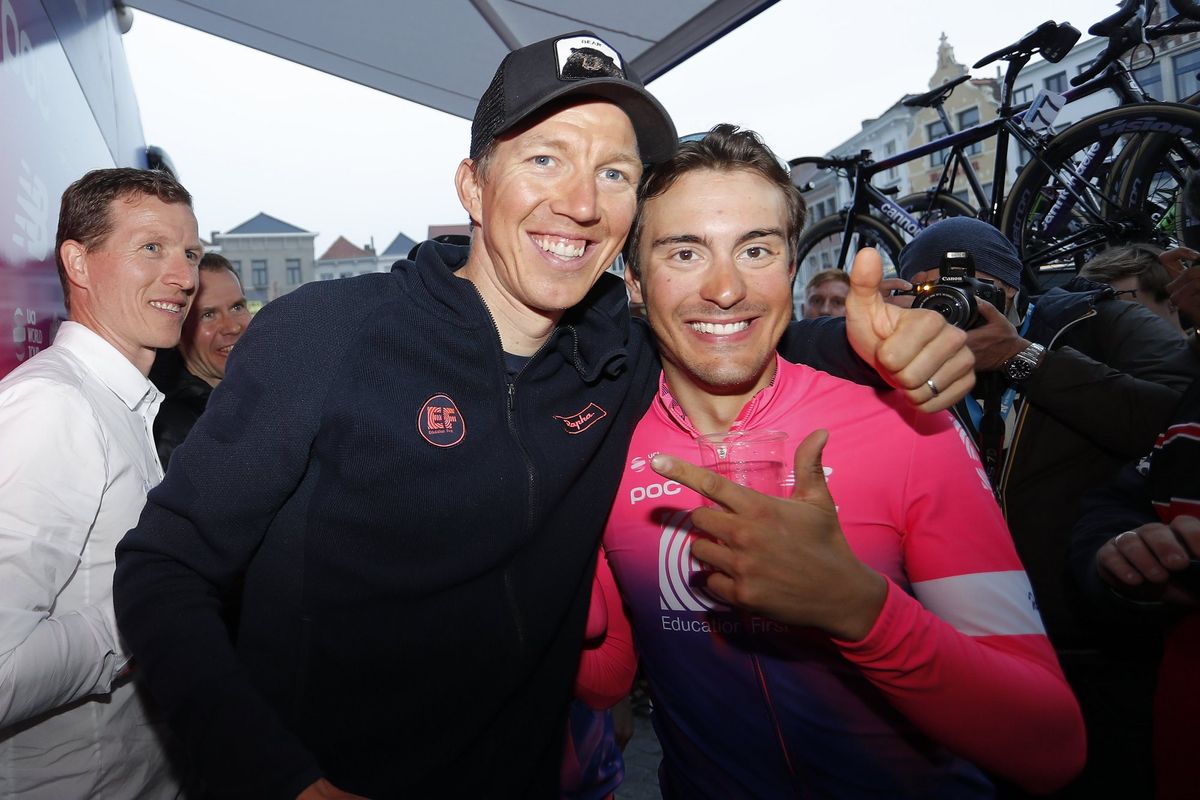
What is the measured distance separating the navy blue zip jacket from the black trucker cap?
42 cm

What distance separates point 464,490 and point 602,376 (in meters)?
0.53

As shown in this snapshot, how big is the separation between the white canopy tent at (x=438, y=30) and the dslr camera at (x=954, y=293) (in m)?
2.76

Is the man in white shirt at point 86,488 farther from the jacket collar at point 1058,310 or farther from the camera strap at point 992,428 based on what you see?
the jacket collar at point 1058,310

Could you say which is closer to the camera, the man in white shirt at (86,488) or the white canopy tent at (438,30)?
the man in white shirt at (86,488)

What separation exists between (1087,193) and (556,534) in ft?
15.9

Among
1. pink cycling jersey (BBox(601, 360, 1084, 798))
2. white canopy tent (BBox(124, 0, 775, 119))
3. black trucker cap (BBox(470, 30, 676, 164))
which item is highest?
white canopy tent (BBox(124, 0, 775, 119))

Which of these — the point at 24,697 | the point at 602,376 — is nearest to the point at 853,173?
the point at 602,376

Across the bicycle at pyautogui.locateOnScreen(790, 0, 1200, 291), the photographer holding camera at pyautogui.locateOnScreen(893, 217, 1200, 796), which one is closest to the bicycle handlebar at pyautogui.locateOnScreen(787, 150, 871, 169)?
the bicycle at pyautogui.locateOnScreen(790, 0, 1200, 291)

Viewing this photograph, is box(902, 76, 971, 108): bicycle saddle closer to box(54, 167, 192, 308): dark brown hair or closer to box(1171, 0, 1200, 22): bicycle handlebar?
box(1171, 0, 1200, 22): bicycle handlebar

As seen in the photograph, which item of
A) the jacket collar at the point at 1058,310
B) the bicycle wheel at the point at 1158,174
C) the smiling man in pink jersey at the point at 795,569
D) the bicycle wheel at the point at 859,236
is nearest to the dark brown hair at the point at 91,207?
the smiling man in pink jersey at the point at 795,569

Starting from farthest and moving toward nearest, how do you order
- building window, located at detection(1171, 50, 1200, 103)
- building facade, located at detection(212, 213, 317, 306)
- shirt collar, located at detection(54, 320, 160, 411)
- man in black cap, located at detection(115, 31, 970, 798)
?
building facade, located at detection(212, 213, 317, 306) → building window, located at detection(1171, 50, 1200, 103) → shirt collar, located at detection(54, 320, 160, 411) → man in black cap, located at detection(115, 31, 970, 798)

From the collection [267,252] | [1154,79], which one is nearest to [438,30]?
[1154,79]

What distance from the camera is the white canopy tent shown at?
4812mm

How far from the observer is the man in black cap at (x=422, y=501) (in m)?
1.30
